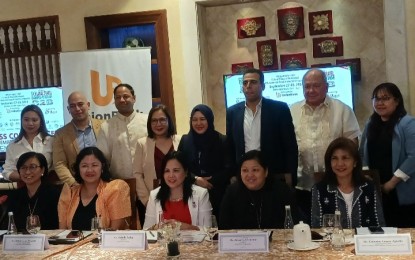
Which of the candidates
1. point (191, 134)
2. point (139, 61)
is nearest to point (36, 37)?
point (139, 61)

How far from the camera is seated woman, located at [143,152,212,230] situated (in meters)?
3.14

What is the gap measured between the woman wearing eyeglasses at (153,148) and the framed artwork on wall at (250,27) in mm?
1662

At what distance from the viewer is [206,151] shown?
363 cm

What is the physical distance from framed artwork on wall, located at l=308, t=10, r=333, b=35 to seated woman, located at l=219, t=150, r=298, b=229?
7.14 feet

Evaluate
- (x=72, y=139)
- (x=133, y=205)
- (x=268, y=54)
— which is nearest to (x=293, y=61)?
(x=268, y=54)

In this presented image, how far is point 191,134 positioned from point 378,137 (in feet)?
3.95

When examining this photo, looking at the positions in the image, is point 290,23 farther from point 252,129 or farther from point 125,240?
point 125,240

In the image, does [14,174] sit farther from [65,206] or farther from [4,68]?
[4,68]

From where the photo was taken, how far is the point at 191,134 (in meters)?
3.66

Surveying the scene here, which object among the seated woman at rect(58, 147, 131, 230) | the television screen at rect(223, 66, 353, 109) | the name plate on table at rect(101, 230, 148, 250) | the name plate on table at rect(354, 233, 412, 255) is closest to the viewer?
the name plate on table at rect(354, 233, 412, 255)

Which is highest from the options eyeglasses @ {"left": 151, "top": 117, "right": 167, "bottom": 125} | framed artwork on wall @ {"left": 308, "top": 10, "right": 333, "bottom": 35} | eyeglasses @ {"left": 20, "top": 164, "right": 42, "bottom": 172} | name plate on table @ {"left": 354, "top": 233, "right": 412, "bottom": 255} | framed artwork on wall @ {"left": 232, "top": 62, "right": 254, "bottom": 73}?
framed artwork on wall @ {"left": 308, "top": 10, "right": 333, "bottom": 35}

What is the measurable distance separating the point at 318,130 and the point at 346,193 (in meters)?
0.74

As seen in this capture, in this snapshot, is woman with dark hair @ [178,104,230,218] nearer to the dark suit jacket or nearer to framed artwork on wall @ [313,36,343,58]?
the dark suit jacket

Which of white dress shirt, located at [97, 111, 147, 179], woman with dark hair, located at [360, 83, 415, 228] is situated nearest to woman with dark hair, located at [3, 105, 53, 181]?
white dress shirt, located at [97, 111, 147, 179]
